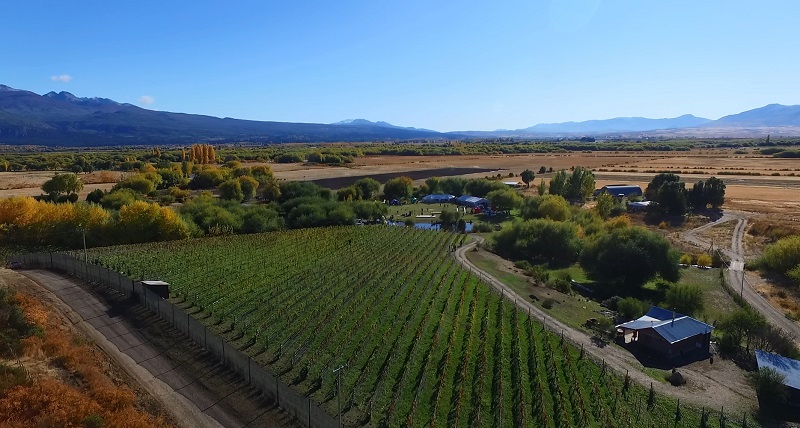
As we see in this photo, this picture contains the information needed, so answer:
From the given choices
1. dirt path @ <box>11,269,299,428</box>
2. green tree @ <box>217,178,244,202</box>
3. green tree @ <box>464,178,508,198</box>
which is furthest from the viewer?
green tree @ <box>464,178,508,198</box>

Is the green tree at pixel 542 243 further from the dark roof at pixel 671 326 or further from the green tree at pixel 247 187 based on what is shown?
the green tree at pixel 247 187

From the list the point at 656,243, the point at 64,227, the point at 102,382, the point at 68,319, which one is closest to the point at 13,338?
the point at 68,319

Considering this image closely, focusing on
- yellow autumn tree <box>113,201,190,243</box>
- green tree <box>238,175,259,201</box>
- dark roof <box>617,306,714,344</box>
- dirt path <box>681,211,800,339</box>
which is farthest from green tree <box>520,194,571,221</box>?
green tree <box>238,175,259,201</box>

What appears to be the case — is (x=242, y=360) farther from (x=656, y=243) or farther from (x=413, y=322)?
(x=656, y=243)

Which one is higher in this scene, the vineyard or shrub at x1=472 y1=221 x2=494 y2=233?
the vineyard

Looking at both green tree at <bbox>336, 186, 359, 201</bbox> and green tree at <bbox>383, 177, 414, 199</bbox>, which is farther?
green tree at <bbox>383, 177, 414, 199</bbox>

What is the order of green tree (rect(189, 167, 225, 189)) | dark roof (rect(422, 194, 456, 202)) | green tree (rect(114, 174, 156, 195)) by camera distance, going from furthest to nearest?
green tree (rect(189, 167, 225, 189)) → dark roof (rect(422, 194, 456, 202)) → green tree (rect(114, 174, 156, 195))

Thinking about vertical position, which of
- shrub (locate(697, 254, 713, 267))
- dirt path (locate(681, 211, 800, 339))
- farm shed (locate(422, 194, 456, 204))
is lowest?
dirt path (locate(681, 211, 800, 339))

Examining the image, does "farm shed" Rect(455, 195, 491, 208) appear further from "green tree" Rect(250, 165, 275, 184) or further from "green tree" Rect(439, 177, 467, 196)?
"green tree" Rect(250, 165, 275, 184)
